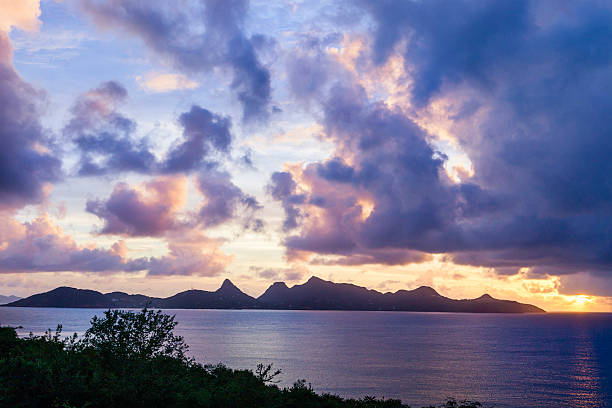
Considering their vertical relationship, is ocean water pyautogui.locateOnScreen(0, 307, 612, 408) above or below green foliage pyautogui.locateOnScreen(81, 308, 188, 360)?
below

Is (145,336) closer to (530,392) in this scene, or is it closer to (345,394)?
(345,394)

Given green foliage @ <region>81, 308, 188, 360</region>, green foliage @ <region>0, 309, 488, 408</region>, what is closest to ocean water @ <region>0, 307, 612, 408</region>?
green foliage @ <region>81, 308, 188, 360</region>

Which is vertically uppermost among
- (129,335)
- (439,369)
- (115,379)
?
(129,335)

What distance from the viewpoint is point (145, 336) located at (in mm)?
35781

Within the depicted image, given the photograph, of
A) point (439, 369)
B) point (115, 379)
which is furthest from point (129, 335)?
point (439, 369)

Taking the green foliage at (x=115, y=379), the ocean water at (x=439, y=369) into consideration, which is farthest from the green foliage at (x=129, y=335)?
the ocean water at (x=439, y=369)

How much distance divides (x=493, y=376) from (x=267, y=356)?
60877mm

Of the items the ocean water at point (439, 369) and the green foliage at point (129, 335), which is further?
the ocean water at point (439, 369)

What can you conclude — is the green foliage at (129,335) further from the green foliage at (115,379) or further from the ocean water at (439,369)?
the ocean water at (439,369)

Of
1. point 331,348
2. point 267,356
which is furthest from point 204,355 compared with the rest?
point 331,348

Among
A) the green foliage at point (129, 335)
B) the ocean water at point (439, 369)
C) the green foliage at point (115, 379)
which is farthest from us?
the ocean water at point (439, 369)

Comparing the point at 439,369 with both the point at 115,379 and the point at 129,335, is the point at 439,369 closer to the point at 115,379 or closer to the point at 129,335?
the point at 129,335

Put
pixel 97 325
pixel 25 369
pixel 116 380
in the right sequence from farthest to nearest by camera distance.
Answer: pixel 97 325 < pixel 116 380 < pixel 25 369

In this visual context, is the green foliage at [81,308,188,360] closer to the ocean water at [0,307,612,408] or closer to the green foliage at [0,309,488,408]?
the green foliage at [0,309,488,408]
